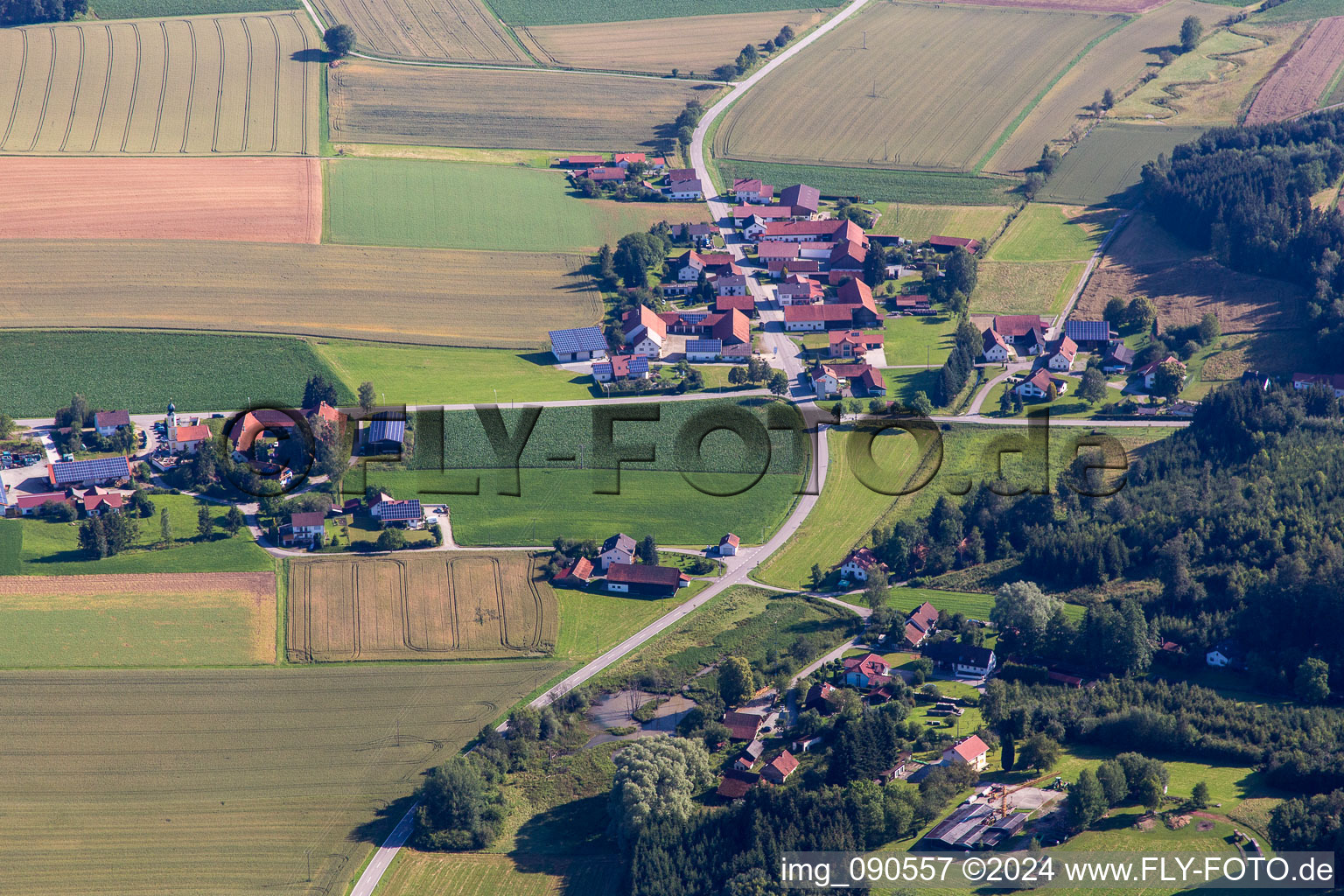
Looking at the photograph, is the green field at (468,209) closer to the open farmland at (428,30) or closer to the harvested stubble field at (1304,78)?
the open farmland at (428,30)

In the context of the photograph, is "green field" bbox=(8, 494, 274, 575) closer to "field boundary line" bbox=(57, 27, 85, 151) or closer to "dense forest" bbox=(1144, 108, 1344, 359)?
"field boundary line" bbox=(57, 27, 85, 151)

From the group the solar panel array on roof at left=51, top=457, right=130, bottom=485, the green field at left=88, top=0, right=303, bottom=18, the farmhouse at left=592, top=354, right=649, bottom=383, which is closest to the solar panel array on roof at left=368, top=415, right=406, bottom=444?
the solar panel array on roof at left=51, top=457, right=130, bottom=485

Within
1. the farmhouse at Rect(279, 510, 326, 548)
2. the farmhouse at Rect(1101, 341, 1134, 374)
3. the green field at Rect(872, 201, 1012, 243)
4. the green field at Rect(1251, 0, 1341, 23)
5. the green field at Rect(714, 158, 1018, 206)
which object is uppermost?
the green field at Rect(1251, 0, 1341, 23)

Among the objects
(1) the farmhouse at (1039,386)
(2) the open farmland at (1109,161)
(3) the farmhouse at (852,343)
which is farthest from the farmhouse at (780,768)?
(2) the open farmland at (1109,161)

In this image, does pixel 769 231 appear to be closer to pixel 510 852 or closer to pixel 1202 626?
pixel 1202 626

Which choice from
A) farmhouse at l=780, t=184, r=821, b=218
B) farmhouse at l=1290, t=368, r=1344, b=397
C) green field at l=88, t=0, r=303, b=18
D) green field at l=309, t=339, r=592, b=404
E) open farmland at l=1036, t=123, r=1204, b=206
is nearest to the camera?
farmhouse at l=1290, t=368, r=1344, b=397
